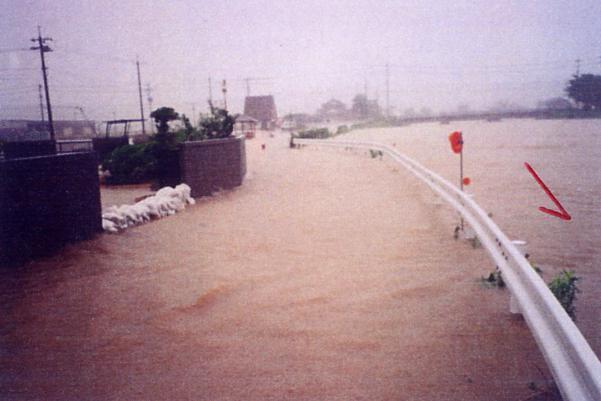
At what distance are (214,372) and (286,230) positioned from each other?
4.41m

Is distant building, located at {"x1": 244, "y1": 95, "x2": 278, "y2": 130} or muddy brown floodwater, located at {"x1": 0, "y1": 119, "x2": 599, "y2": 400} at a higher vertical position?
distant building, located at {"x1": 244, "y1": 95, "x2": 278, "y2": 130}

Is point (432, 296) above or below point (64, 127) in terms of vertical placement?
below

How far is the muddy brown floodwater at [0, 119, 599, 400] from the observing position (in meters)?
3.07

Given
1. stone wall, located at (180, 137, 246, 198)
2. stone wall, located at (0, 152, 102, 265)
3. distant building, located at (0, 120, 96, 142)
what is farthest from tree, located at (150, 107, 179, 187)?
stone wall, located at (0, 152, 102, 265)

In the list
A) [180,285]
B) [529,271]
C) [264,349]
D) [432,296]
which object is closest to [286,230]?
[180,285]

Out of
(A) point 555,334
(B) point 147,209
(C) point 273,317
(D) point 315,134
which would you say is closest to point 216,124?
(B) point 147,209

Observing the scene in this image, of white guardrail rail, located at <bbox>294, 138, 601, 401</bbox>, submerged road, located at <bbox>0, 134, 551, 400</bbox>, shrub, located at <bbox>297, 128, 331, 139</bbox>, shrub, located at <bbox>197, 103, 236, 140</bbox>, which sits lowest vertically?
submerged road, located at <bbox>0, 134, 551, 400</bbox>

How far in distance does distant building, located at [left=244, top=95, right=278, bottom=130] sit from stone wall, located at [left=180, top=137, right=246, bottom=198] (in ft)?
195

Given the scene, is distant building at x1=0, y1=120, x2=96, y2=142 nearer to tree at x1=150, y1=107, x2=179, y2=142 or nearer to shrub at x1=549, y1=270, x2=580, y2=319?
tree at x1=150, y1=107, x2=179, y2=142

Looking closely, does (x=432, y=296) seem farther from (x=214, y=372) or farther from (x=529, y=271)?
(x=214, y=372)

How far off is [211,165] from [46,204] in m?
5.67

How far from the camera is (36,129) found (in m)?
17.6

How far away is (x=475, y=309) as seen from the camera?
4.15m

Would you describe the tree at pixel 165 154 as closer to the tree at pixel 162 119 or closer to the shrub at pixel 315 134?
the tree at pixel 162 119
